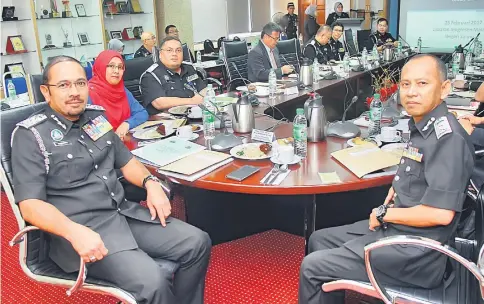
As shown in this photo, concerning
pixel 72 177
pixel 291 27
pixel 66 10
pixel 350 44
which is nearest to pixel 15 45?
pixel 66 10

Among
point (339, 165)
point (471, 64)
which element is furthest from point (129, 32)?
point (339, 165)

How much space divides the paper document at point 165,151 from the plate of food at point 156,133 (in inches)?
4.3

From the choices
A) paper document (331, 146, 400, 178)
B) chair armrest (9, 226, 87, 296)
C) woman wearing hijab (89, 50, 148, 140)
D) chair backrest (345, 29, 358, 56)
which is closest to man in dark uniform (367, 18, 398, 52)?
chair backrest (345, 29, 358, 56)

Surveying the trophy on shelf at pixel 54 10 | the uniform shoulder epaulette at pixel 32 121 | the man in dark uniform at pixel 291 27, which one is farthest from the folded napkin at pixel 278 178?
the man in dark uniform at pixel 291 27

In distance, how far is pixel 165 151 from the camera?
211cm

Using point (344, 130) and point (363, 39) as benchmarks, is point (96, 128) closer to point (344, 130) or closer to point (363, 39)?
point (344, 130)

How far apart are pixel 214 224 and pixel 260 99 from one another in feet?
3.73

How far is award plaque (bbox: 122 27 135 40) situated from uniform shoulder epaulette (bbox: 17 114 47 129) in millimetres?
5201

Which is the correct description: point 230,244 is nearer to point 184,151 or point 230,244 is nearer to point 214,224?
point 214,224

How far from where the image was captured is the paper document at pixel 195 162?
73.8 inches

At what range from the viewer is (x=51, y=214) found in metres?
1.58

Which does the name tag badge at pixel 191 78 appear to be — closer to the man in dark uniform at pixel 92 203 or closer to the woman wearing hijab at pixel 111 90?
the woman wearing hijab at pixel 111 90

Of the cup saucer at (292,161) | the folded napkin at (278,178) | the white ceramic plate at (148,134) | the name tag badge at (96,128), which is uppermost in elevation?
the name tag badge at (96,128)

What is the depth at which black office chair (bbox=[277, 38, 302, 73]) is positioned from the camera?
5273 millimetres
